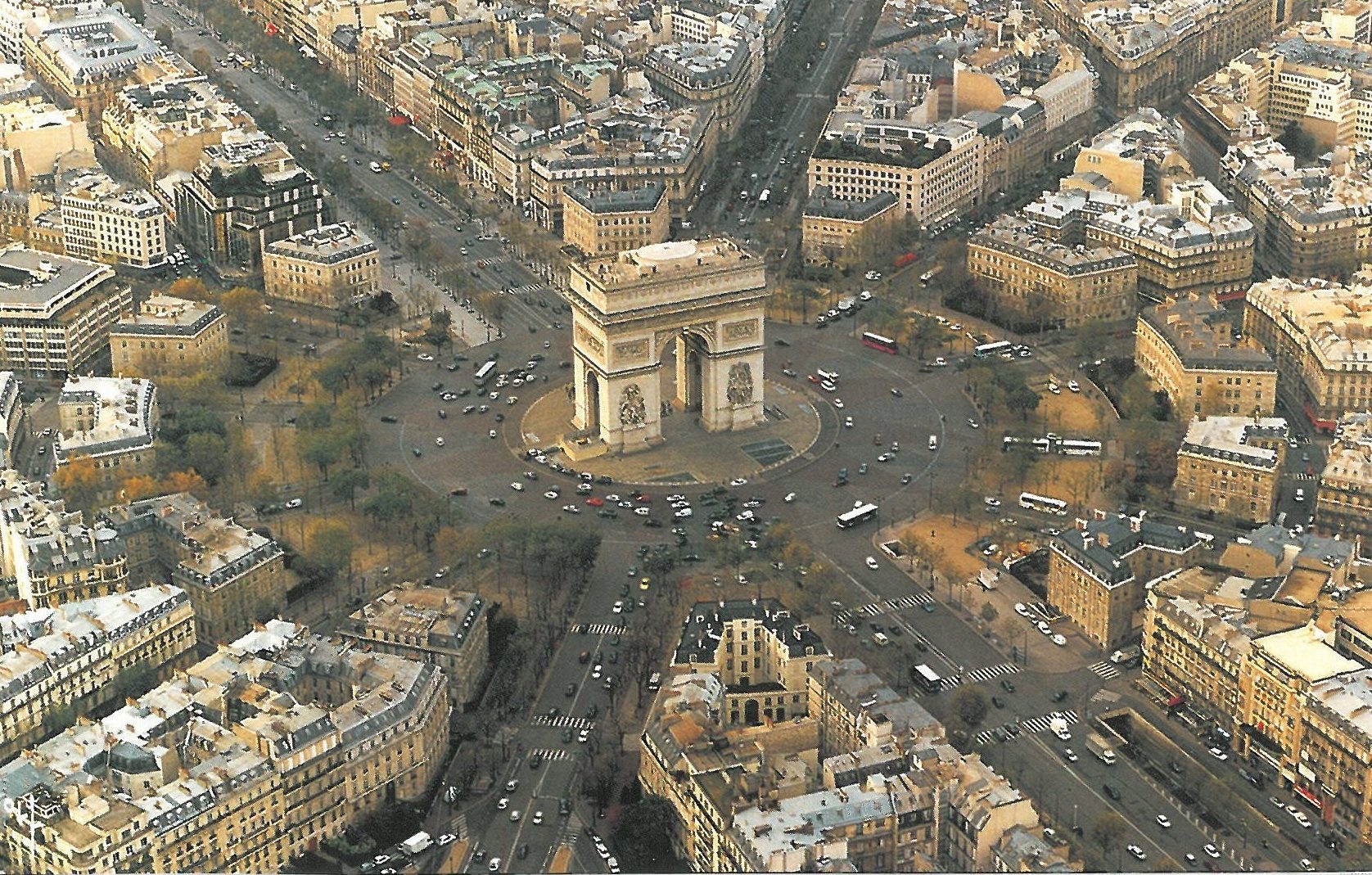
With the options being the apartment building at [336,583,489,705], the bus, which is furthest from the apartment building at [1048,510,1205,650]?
the apartment building at [336,583,489,705]

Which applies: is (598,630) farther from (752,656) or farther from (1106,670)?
(1106,670)

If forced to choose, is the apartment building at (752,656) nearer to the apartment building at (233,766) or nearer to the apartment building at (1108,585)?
the apartment building at (233,766)

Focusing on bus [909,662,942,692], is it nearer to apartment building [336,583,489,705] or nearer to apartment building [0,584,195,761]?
apartment building [336,583,489,705]

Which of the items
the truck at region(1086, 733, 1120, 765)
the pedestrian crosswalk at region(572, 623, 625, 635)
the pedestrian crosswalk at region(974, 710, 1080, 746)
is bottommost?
the truck at region(1086, 733, 1120, 765)

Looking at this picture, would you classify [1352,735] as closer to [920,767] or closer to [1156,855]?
[1156,855]

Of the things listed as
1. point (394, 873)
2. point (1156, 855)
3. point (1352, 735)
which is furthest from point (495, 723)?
point (1352, 735)

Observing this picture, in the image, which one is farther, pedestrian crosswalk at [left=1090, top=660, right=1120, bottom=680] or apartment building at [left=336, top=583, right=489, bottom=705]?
pedestrian crosswalk at [left=1090, top=660, right=1120, bottom=680]
